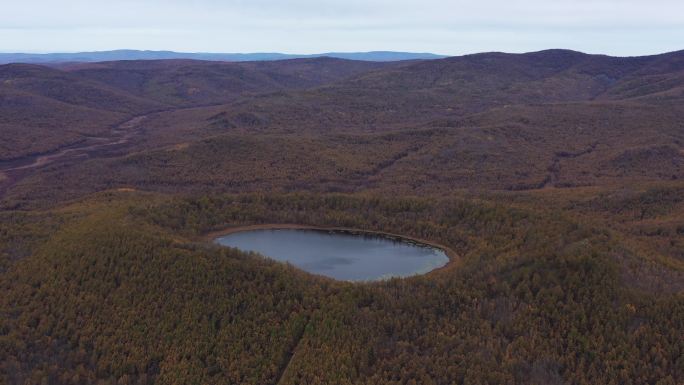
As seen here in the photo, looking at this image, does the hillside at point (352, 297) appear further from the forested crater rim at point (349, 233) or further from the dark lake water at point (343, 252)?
the dark lake water at point (343, 252)

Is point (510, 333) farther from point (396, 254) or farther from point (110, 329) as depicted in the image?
point (110, 329)

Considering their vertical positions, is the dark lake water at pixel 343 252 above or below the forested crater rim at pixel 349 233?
below

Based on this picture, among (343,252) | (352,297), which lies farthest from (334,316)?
(343,252)

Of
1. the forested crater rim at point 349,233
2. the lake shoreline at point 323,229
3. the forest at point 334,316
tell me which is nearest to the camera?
the forest at point 334,316

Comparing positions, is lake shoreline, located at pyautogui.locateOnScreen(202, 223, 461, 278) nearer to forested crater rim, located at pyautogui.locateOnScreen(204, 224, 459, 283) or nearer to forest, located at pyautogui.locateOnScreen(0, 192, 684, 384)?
forested crater rim, located at pyautogui.locateOnScreen(204, 224, 459, 283)

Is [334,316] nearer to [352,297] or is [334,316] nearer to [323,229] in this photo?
[352,297]

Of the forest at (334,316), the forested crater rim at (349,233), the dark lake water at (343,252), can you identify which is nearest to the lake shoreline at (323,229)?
the forested crater rim at (349,233)

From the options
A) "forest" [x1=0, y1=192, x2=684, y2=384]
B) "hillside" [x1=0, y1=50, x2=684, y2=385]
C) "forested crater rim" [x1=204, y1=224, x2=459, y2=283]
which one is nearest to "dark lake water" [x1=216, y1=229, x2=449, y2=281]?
"forested crater rim" [x1=204, y1=224, x2=459, y2=283]

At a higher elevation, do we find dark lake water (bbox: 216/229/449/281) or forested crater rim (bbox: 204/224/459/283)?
forested crater rim (bbox: 204/224/459/283)

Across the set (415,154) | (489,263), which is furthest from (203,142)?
(489,263)

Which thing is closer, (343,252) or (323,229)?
(343,252)
